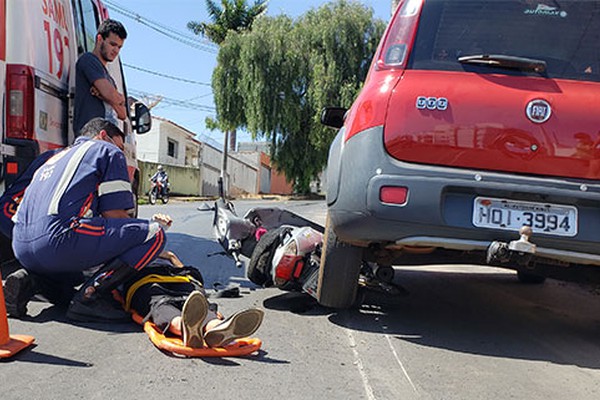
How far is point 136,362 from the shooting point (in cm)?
254

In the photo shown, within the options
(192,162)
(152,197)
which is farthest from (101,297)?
(192,162)

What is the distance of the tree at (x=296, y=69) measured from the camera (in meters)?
25.2

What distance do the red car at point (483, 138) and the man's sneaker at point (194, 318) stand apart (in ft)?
2.76

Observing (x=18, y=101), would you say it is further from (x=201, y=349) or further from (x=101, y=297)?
(x=201, y=349)

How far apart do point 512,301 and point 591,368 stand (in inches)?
63.4

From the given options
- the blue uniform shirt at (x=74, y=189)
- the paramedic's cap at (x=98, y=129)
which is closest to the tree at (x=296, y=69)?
the paramedic's cap at (x=98, y=129)

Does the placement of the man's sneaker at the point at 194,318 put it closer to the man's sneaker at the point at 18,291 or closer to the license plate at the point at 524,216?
the man's sneaker at the point at 18,291

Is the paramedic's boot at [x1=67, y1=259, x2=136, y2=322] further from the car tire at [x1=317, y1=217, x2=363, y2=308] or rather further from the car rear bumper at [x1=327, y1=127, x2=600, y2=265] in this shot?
the car rear bumper at [x1=327, y1=127, x2=600, y2=265]

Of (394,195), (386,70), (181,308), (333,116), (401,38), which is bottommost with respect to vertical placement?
(181,308)

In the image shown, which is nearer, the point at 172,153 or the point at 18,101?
the point at 18,101

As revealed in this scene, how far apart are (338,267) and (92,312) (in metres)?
1.43

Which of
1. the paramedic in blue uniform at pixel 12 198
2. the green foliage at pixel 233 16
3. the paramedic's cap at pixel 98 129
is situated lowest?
the paramedic in blue uniform at pixel 12 198

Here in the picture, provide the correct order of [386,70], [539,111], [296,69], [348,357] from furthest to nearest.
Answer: [296,69], [386,70], [348,357], [539,111]

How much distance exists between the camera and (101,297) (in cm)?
312
